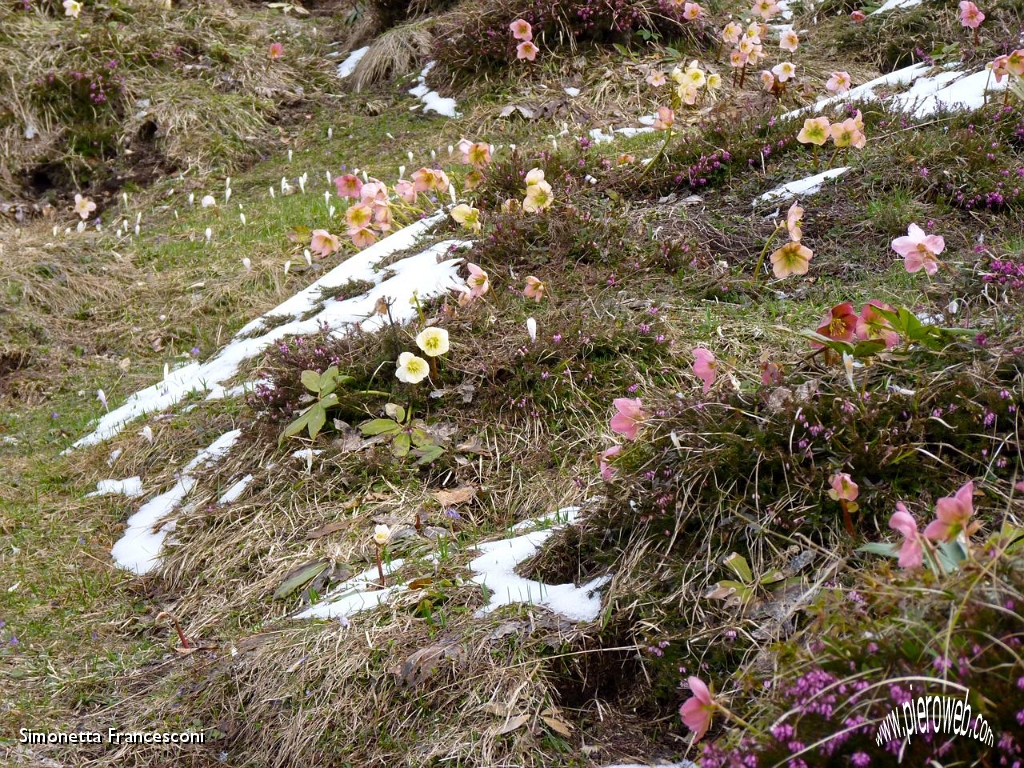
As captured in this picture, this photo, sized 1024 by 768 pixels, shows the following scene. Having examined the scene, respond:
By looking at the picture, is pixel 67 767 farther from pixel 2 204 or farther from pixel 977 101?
pixel 2 204

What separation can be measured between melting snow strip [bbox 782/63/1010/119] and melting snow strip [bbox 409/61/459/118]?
3900 millimetres

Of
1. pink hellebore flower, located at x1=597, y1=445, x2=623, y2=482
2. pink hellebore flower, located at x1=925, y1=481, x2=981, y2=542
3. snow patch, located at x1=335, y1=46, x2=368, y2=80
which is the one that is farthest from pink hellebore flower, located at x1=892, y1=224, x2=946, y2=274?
snow patch, located at x1=335, y1=46, x2=368, y2=80

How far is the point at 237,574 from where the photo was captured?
356 centimetres

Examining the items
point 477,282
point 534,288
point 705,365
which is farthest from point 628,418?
point 477,282

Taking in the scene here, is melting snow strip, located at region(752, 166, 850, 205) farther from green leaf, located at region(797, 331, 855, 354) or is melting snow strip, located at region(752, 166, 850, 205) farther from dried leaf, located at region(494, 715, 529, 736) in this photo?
dried leaf, located at region(494, 715, 529, 736)

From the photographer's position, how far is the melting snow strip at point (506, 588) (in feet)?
8.94

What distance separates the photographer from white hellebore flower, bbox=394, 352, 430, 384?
3.72 meters

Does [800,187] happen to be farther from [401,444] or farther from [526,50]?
[526,50]

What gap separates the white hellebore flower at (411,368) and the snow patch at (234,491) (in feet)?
2.83

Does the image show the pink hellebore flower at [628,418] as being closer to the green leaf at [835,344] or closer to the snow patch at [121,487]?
the green leaf at [835,344]

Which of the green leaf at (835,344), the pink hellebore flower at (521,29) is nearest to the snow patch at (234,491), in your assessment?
the green leaf at (835,344)

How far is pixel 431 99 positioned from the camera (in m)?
9.02

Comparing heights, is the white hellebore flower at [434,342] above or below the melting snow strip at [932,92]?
above

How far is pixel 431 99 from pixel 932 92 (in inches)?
198
